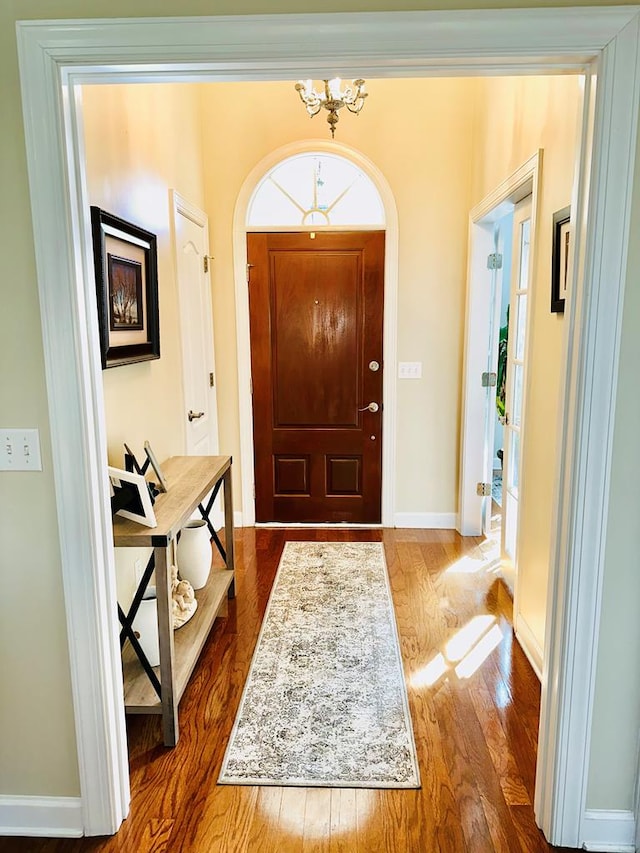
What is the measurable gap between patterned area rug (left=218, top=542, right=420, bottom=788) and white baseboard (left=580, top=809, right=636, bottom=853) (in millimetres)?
486

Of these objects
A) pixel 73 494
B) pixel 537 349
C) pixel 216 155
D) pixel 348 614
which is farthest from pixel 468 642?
pixel 216 155

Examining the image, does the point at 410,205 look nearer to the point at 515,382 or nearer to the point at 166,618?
the point at 515,382

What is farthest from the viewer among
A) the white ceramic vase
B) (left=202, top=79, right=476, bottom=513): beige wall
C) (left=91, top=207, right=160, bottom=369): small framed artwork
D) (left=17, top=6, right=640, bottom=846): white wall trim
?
(left=202, top=79, right=476, bottom=513): beige wall

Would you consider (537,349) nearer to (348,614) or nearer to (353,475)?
(348,614)

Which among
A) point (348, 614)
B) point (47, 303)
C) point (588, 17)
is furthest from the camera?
point (348, 614)

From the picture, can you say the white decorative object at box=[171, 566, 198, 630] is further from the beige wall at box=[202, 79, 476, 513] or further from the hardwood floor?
the beige wall at box=[202, 79, 476, 513]

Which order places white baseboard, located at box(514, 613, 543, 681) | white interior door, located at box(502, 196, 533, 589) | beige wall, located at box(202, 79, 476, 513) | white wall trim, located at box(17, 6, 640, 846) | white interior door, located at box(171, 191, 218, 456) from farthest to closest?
beige wall, located at box(202, 79, 476, 513) < white interior door, located at box(171, 191, 218, 456) < white interior door, located at box(502, 196, 533, 589) < white baseboard, located at box(514, 613, 543, 681) < white wall trim, located at box(17, 6, 640, 846)

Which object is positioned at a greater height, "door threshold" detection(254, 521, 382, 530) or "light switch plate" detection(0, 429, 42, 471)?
"light switch plate" detection(0, 429, 42, 471)

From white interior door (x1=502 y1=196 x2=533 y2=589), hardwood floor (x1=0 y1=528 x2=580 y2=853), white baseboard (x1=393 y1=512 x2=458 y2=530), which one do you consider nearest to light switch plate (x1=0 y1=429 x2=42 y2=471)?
hardwood floor (x1=0 y1=528 x2=580 y2=853)

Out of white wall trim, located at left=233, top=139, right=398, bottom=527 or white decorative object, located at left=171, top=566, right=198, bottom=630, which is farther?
white wall trim, located at left=233, top=139, right=398, bottom=527

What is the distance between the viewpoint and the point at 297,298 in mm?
3895

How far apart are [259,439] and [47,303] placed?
270 centimetres

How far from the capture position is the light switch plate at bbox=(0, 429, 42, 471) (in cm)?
150

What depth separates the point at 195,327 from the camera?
3502 mm
